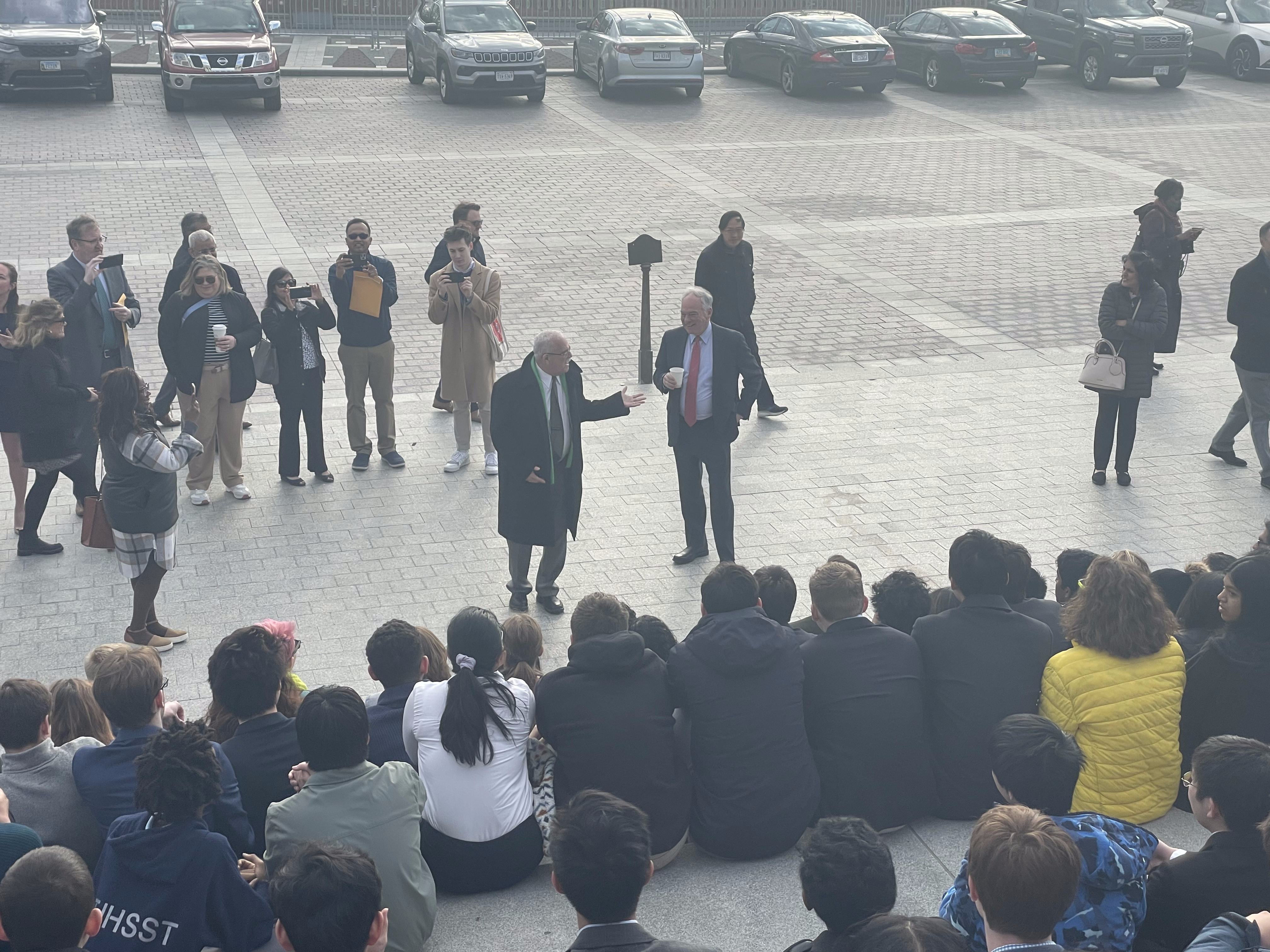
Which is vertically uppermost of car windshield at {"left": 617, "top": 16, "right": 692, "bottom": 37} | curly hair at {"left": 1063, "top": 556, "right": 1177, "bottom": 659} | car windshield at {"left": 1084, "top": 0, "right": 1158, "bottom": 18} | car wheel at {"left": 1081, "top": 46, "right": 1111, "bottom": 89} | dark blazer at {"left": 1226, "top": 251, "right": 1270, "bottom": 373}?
car windshield at {"left": 1084, "top": 0, "right": 1158, "bottom": 18}

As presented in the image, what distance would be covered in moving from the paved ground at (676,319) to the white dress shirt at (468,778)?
1.16 ft

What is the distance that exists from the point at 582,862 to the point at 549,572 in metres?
4.65

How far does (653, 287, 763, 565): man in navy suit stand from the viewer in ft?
28.6

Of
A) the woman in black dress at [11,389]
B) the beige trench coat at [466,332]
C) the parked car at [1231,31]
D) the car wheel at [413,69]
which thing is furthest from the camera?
the parked car at [1231,31]

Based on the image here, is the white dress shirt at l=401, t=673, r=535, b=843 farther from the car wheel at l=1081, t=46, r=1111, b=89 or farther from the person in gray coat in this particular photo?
the car wheel at l=1081, t=46, r=1111, b=89

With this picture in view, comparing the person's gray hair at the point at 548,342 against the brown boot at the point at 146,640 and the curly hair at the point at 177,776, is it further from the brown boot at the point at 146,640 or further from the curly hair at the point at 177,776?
the curly hair at the point at 177,776

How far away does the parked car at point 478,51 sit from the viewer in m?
24.4

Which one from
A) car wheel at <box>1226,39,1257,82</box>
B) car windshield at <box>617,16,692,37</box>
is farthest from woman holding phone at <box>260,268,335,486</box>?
car wheel at <box>1226,39,1257,82</box>

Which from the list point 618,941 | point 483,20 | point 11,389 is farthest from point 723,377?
point 483,20

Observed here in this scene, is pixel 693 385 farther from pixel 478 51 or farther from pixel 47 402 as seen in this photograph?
pixel 478 51

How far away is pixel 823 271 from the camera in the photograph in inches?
614

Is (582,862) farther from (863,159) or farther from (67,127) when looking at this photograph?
(67,127)

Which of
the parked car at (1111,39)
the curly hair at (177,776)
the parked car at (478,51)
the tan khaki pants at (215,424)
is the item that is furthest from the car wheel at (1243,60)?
the curly hair at (177,776)

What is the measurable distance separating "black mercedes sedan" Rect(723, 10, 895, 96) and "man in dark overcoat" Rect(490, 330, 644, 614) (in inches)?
786
